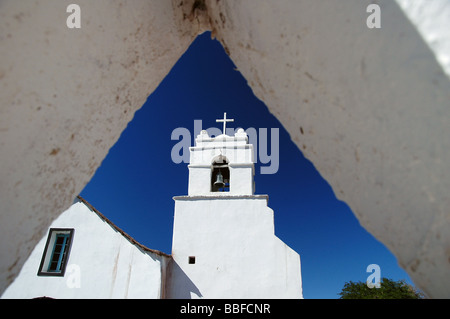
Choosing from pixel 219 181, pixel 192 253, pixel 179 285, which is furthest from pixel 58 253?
pixel 219 181

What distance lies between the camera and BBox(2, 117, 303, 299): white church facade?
6.45 meters

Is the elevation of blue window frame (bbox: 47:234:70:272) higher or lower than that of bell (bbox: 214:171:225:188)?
lower

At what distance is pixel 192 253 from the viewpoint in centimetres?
766

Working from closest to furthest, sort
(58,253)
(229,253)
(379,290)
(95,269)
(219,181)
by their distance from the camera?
(95,269)
(58,253)
(229,253)
(219,181)
(379,290)

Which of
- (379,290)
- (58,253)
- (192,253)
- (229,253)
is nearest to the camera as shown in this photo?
(58,253)

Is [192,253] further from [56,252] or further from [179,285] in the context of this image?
[56,252]

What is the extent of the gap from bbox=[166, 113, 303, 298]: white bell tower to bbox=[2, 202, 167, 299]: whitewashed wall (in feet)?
3.04

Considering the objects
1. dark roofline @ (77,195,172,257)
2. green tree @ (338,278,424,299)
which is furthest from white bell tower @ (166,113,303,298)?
green tree @ (338,278,424,299)

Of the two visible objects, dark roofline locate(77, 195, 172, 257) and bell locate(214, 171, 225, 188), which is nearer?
dark roofline locate(77, 195, 172, 257)

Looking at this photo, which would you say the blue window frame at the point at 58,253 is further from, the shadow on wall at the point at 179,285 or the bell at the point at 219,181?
the bell at the point at 219,181

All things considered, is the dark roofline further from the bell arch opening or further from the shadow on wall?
the bell arch opening

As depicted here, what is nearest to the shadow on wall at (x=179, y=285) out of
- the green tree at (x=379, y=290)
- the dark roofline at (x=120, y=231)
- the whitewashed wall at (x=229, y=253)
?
the whitewashed wall at (x=229, y=253)

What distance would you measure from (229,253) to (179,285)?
58.5 inches

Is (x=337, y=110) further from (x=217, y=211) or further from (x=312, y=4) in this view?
(x=217, y=211)
